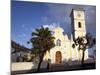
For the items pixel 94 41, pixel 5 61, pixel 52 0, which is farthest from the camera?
pixel 94 41

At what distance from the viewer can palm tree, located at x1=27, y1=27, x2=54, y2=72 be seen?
207cm

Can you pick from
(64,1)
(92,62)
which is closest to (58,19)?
(64,1)

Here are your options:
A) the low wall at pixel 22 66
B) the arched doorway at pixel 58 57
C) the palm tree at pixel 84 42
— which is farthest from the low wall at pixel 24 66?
the palm tree at pixel 84 42

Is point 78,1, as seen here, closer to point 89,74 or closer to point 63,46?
point 63,46

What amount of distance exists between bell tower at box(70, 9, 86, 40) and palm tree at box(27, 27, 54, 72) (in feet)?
0.81

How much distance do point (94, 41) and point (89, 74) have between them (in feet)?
1.11

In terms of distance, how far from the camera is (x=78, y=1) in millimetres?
2215

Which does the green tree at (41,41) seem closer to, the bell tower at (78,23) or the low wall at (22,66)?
the low wall at (22,66)

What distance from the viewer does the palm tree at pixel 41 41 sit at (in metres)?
2.07

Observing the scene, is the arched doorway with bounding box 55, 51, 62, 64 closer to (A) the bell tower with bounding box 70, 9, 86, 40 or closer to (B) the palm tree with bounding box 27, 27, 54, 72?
→ (B) the palm tree with bounding box 27, 27, 54, 72

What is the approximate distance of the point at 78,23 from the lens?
2.19 m

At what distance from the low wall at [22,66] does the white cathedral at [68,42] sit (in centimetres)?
15

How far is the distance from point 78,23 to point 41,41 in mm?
416

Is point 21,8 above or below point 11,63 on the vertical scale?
above
